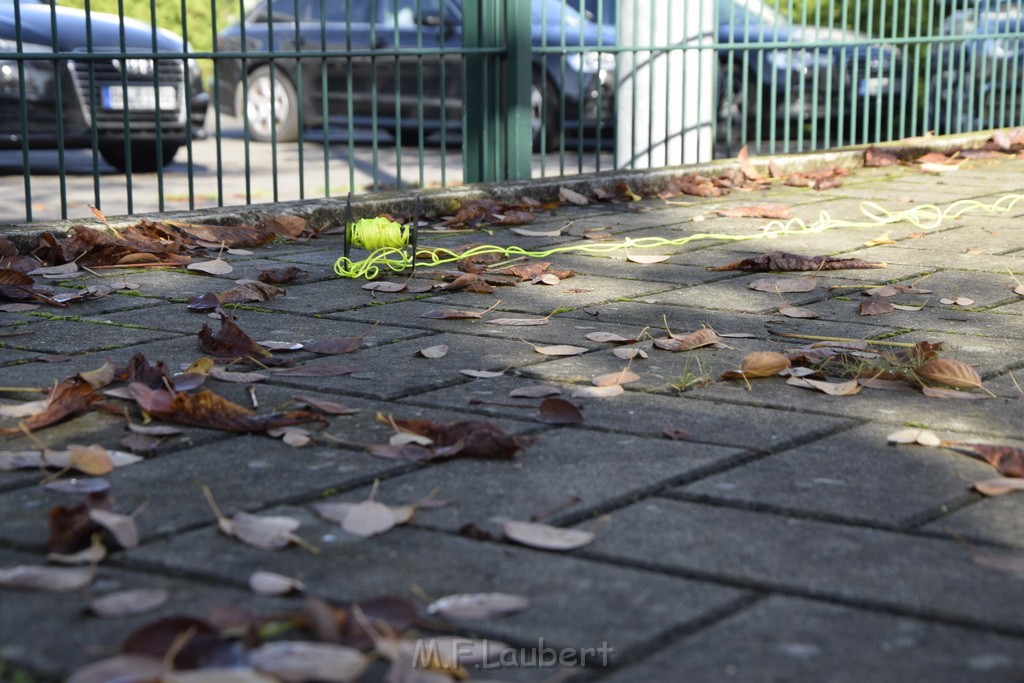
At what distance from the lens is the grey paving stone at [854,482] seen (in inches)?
83.8

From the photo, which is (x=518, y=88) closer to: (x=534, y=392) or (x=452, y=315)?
(x=452, y=315)

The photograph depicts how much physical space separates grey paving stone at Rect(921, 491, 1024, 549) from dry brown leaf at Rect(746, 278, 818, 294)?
6.11ft

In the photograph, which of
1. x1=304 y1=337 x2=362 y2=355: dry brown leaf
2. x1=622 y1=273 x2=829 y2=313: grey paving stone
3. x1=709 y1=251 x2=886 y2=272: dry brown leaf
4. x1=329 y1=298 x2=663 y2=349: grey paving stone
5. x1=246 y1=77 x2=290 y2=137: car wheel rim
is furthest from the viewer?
x1=246 y1=77 x2=290 y2=137: car wheel rim

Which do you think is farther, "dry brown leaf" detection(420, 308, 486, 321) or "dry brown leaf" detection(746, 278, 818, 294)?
"dry brown leaf" detection(746, 278, 818, 294)

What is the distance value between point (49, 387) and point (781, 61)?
8.15 metres

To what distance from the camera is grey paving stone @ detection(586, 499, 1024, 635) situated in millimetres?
1777

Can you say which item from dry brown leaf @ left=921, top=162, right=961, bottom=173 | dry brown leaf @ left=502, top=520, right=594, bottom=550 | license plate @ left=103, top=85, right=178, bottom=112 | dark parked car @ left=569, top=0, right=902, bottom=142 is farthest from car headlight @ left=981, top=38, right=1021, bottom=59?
dry brown leaf @ left=502, top=520, right=594, bottom=550

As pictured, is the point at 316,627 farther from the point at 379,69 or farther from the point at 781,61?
the point at 379,69

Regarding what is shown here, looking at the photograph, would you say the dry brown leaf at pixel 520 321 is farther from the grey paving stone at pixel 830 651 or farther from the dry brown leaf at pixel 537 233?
the grey paving stone at pixel 830 651

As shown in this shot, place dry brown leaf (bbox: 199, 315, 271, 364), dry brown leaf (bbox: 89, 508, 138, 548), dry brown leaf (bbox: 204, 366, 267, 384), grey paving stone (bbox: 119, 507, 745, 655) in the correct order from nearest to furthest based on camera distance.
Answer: grey paving stone (bbox: 119, 507, 745, 655) < dry brown leaf (bbox: 89, 508, 138, 548) < dry brown leaf (bbox: 204, 366, 267, 384) < dry brown leaf (bbox: 199, 315, 271, 364)

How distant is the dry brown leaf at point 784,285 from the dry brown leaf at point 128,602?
2.55 meters

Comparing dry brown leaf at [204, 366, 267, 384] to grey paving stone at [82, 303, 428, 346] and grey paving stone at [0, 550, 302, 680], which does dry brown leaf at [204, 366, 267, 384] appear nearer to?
grey paving stone at [82, 303, 428, 346]

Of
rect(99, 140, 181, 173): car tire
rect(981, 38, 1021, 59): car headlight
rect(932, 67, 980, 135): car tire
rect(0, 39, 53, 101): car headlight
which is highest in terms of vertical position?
rect(981, 38, 1021, 59): car headlight

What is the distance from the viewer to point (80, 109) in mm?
8602
